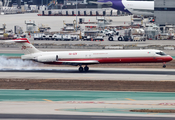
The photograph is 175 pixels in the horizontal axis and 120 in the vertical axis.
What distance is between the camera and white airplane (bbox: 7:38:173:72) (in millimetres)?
54000

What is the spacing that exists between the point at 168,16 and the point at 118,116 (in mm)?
95454

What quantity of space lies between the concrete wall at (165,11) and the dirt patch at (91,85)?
77434mm

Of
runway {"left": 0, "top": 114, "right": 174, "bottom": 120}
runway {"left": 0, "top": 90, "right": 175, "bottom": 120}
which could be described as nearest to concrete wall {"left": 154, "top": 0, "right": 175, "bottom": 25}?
runway {"left": 0, "top": 90, "right": 175, "bottom": 120}

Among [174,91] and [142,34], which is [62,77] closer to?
[174,91]

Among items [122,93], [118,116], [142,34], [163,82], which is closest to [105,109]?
[118,116]

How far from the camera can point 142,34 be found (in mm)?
108438

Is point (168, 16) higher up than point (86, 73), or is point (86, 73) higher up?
point (168, 16)

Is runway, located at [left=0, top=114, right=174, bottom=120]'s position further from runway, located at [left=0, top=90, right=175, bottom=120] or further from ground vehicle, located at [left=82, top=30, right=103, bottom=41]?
ground vehicle, located at [left=82, top=30, right=103, bottom=41]

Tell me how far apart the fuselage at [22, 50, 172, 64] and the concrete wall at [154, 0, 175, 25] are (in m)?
68.1

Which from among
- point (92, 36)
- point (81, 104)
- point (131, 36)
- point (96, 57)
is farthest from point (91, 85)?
point (92, 36)

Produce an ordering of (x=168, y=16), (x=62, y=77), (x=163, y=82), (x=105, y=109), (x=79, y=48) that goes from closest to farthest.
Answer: (x=105, y=109) < (x=163, y=82) < (x=62, y=77) < (x=79, y=48) < (x=168, y=16)

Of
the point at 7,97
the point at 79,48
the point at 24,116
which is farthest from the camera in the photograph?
the point at 79,48

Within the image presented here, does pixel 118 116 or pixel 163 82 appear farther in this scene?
pixel 163 82

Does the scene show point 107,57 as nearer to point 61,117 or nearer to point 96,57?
point 96,57
